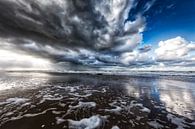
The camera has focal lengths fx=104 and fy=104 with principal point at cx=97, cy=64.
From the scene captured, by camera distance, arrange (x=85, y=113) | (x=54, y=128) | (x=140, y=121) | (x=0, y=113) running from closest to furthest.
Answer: (x=54, y=128) → (x=140, y=121) → (x=0, y=113) → (x=85, y=113)

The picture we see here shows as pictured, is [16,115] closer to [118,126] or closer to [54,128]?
[54,128]

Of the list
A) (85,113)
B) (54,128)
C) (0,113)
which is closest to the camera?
(54,128)

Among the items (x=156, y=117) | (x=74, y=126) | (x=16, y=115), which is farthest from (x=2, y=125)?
(x=156, y=117)

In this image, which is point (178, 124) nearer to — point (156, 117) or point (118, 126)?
point (156, 117)

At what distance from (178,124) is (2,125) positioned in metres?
9.31

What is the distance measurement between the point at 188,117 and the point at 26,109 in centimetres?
1091

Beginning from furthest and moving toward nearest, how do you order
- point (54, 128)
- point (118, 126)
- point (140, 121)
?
point (140, 121)
point (118, 126)
point (54, 128)

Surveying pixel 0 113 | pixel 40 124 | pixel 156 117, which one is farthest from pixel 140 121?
pixel 0 113

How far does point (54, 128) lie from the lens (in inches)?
202

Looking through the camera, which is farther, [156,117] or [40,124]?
[156,117]

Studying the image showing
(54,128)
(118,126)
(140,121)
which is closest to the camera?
(54,128)

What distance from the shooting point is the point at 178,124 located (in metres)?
5.80

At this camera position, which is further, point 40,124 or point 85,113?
point 85,113

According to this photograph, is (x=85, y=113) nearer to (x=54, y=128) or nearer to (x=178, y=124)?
(x=54, y=128)
